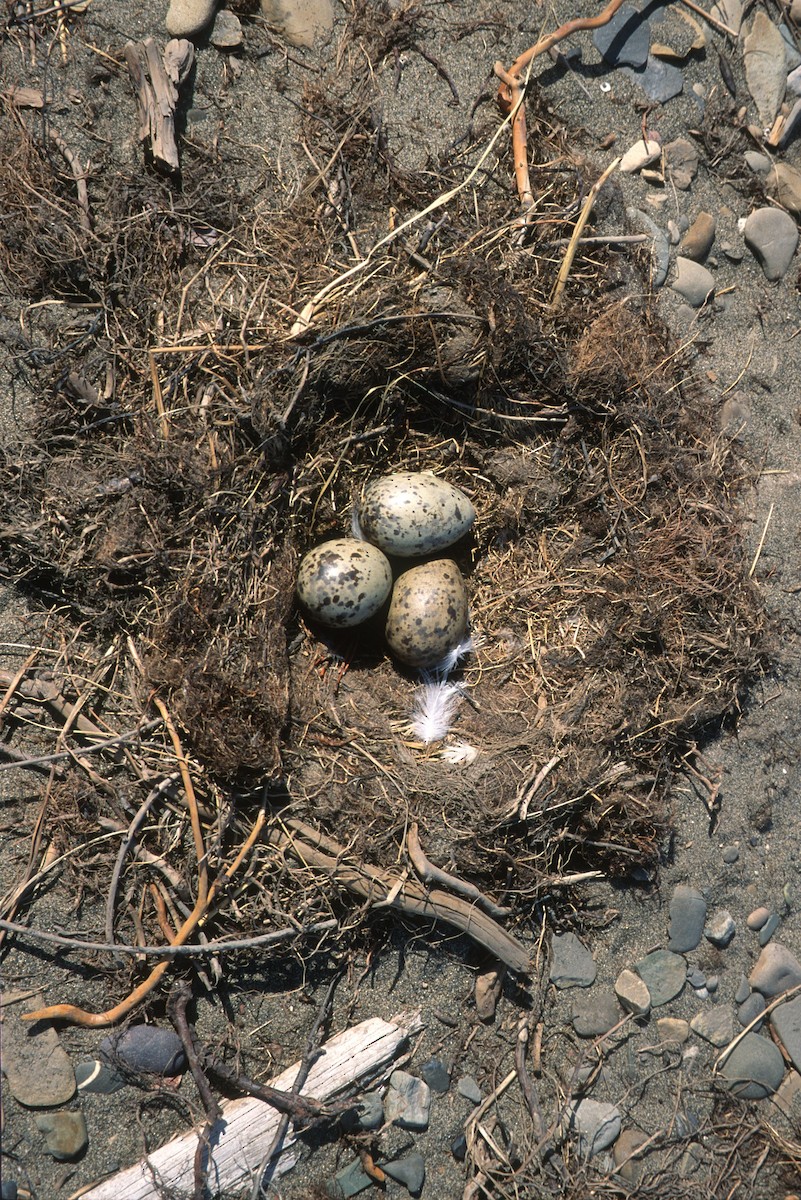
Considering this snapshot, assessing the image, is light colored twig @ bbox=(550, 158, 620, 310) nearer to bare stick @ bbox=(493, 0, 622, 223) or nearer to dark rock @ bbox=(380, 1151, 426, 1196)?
bare stick @ bbox=(493, 0, 622, 223)

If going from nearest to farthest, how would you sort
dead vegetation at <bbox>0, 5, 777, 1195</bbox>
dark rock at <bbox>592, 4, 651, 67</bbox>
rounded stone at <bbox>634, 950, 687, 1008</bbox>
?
1. dead vegetation at <bbox>0, 5, 777, 1195</bbox>
2. rounded stone at <bbox>634, 950, 687, 1008</bbox>
3. dark rock at <bbox>592, 4, 651, 67</bbox>

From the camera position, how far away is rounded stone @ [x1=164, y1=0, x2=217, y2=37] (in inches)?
110

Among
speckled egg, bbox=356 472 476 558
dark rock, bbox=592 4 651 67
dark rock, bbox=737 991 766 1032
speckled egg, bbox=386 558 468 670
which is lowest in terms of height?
dark rock, bbox=737 991 766 1032

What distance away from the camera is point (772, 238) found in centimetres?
321

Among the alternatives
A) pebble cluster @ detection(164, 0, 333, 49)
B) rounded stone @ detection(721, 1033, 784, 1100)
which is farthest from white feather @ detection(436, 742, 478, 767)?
pebble cluster @ detection(164, 0, 333, 49)

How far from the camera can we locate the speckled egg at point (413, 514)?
9.36ft

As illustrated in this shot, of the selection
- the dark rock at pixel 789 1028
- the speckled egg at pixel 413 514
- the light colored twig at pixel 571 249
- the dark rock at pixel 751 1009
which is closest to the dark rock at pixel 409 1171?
the dark rock at pixel 751 1009

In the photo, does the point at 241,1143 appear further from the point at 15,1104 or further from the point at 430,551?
the point at 430,551

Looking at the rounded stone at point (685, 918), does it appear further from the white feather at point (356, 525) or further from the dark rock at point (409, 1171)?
the white feather at point (356, 525)

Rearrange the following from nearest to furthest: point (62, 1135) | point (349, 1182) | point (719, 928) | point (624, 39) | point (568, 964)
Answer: point (62, 1135), point (349, 1182), point (568, 964), point (719, 928), point (624, 39)

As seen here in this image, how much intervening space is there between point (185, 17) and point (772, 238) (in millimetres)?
2189

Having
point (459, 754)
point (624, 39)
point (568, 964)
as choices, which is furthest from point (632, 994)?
point (624, 39)

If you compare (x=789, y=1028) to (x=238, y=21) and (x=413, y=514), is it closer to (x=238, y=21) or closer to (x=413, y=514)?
(x=413, y=514)

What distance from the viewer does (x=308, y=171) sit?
9.35 ft
